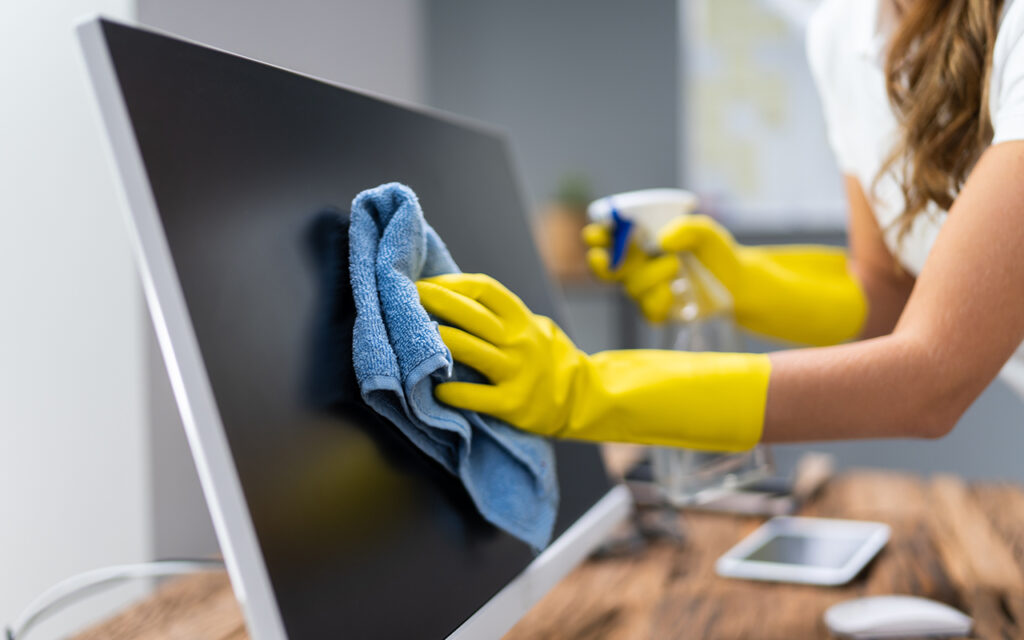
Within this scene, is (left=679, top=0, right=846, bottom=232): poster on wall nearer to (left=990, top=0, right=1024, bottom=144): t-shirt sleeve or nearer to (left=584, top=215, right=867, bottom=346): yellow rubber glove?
(left=584, top=215, right=867, bottom=346): yellow rubber glove

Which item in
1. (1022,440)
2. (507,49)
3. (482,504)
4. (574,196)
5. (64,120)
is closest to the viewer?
(482,504)

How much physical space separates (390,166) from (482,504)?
0.24m

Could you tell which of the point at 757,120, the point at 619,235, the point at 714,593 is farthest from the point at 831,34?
the point at 757,120

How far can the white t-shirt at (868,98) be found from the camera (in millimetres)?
790

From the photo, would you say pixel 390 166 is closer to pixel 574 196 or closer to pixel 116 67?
pixel 116 67

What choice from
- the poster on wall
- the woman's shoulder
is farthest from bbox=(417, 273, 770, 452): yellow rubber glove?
the poster on wall

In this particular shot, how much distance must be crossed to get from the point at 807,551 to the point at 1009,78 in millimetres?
521

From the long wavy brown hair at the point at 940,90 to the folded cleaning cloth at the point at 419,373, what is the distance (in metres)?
0.43

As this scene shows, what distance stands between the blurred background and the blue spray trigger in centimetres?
13

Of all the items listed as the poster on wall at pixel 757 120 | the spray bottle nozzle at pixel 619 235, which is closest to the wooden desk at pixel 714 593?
the spray bottle nozzle at pixel 619 235

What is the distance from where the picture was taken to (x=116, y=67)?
15.4 inches

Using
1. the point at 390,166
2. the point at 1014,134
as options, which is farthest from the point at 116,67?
the point at 1014,134

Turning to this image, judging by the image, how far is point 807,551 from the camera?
925 millimetres

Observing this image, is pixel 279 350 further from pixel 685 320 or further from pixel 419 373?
pixel 685 320
